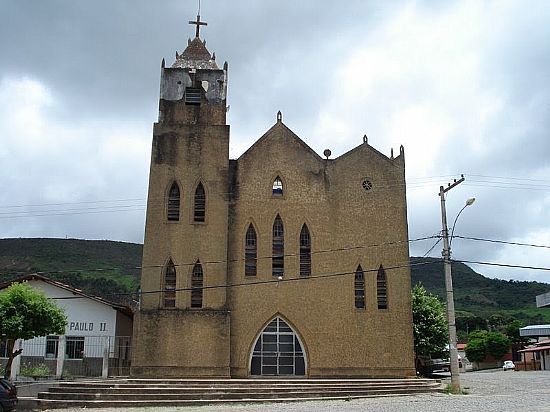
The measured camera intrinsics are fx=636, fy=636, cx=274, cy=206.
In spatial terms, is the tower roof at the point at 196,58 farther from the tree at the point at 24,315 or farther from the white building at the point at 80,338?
the tree at the point at 24,315

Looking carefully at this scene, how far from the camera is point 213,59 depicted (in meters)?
31.3

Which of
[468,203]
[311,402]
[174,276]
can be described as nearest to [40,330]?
[174,276]

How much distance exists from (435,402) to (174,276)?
1219 centimetres

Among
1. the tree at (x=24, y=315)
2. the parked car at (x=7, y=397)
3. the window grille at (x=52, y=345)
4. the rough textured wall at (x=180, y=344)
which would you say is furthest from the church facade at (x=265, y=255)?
the parked car at (x=7, y=397)

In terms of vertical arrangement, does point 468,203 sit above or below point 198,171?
below

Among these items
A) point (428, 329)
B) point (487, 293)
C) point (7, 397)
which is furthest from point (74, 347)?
point (487, 293)

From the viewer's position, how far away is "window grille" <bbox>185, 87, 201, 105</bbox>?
29516 millimetres

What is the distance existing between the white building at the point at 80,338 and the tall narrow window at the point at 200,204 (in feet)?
19.1

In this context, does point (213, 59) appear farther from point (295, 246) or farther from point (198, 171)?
point (295, 246)

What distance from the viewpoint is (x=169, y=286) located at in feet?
89.1

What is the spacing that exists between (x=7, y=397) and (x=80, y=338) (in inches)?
390

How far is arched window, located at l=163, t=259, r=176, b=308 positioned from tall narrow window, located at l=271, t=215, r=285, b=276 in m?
4.31

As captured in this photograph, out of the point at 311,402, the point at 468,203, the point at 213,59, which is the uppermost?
the point at 213,59

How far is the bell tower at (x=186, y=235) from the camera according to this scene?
85.4 ft
